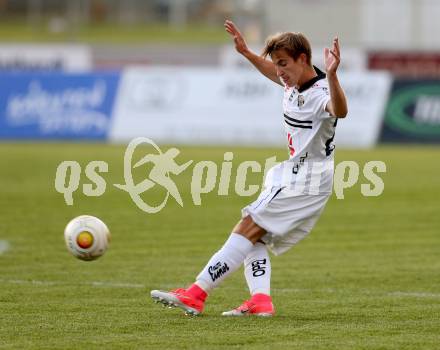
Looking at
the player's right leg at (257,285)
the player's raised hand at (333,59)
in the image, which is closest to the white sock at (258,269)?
the player's right leg at (257,285)

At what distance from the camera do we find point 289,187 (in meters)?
8.00

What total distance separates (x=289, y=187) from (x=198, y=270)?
3.01 meters

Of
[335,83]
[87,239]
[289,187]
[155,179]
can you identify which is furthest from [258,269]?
[155,179]

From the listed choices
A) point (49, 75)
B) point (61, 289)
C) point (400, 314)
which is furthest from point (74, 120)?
point (400, 314)

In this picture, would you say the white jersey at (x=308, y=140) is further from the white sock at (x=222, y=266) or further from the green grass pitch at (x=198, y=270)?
the green grass pitch at (x=198, y=270)

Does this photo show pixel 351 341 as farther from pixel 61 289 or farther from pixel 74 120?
pixel 74 120

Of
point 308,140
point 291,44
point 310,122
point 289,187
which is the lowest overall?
point 289,187

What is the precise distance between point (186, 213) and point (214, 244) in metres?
3.24

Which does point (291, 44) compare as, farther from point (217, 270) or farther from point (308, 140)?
point (217, 270)

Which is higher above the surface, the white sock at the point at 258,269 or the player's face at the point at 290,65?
the player's face at the point at 290,65

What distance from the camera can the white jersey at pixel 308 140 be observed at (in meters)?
→ 7.88

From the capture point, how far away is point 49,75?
29281 millimetres

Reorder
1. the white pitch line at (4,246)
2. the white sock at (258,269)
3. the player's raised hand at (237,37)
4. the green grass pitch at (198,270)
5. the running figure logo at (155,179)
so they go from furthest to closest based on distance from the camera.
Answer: the running figure logo at (155,179), the white pitch line at (4,246), the player's raised hand at (237,37), the white sock at (258,269), the green grass pitch at (198,270)

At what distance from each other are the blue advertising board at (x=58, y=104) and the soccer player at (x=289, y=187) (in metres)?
21.3
